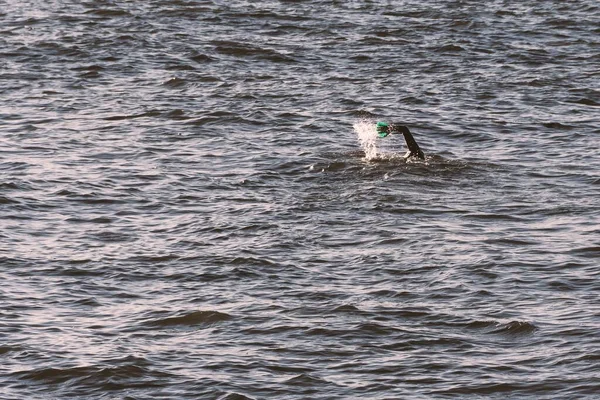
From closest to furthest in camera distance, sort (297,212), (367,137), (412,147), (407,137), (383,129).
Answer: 1. (297,212)
2. (383,129)
3. (407,137)
4. (412,147)
5. (367,137)

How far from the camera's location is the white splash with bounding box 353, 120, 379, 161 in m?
21.8

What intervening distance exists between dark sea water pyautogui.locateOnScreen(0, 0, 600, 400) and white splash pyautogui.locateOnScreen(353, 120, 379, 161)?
7 centimetres

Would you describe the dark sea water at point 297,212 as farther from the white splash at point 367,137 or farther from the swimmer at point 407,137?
the swimmer at point 407,137

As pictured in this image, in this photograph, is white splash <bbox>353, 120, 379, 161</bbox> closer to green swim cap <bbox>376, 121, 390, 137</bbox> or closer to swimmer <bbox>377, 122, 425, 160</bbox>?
swimmer <bbox>377, 122, 425, 160</bbox>

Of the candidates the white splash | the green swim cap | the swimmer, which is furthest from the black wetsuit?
the white splash

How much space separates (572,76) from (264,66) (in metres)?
6.46

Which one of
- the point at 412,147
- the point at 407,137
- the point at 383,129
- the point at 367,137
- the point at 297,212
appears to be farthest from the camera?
the point at 367,137

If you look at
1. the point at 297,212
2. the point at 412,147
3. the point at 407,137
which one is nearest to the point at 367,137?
the point at 412,147

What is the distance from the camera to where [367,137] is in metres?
22.9

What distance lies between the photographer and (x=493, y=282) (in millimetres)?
16094

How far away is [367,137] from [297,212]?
4382 millimetres

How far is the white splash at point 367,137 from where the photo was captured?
2175 centimetres

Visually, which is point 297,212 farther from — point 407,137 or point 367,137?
point 367,137

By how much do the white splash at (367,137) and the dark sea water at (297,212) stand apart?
69 millimetres
